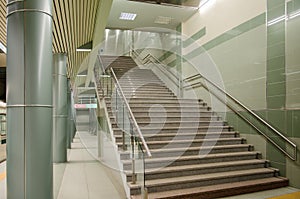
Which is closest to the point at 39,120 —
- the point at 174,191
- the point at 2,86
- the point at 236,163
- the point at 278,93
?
the point at 174,191

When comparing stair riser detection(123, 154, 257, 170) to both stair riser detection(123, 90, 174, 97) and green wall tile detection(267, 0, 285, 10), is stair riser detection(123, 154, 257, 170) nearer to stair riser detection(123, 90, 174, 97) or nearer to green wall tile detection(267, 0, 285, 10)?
green wall tile detection(267, 0, 285, 10)

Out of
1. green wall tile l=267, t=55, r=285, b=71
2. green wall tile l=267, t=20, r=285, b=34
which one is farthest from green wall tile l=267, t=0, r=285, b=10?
green wall tile l=267, t=55, r=285, b=71

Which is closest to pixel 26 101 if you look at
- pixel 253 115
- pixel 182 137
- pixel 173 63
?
A: pixel 182 137

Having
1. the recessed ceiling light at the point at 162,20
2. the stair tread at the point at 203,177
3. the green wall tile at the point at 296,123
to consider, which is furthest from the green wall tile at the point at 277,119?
the recessed ceiling light at the point at 162,20

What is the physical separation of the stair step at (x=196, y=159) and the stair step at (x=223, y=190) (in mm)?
634

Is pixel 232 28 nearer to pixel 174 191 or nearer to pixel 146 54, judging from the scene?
pixel 174 191

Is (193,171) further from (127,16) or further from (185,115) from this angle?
(127,16)

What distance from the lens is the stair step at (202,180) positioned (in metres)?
3.82

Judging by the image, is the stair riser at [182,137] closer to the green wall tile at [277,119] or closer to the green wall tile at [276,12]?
the green wall tile at [277,119]

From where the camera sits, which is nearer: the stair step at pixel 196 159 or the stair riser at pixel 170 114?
the stair step at pixel 196 159

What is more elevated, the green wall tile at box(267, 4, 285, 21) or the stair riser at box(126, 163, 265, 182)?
the green wall tile at box(267, 4, 285, 21)

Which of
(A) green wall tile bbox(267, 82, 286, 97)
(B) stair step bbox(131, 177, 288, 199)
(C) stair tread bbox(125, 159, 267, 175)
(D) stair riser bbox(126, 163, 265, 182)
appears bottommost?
(B) stair step bbox(131, 177, 288, 199)

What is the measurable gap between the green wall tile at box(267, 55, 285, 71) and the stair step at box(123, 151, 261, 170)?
174 centimetres

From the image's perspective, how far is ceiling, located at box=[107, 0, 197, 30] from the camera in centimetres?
785
